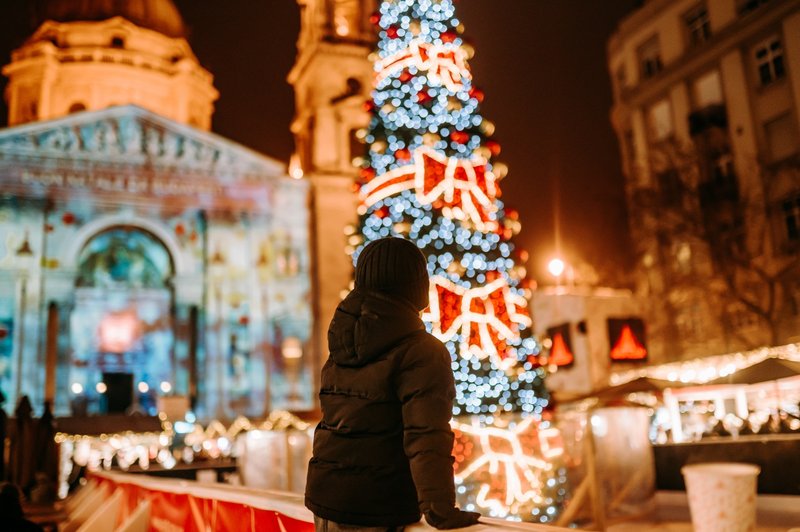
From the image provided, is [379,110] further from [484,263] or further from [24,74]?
[24,74]

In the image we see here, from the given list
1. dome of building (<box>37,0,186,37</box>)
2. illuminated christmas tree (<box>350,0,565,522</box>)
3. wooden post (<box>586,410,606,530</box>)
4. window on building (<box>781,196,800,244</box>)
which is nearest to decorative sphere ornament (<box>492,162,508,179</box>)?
illuminated christmas tree (<box>350,0,565,522</box>)

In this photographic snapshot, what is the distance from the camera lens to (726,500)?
2629 millimetres

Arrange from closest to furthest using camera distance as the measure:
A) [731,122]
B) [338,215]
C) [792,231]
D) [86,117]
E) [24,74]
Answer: [792,231] → [731,122] → [86,117] → [338,215] → [24,74]

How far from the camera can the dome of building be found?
44344mm

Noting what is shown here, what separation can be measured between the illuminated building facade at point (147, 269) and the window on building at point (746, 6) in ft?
67.4

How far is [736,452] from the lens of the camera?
1276 cm

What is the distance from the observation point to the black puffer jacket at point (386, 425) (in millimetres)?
2773

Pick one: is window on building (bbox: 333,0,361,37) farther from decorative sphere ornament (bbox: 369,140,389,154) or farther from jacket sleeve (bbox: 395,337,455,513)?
jacket sleeve (bbox: 395,337,455,513)

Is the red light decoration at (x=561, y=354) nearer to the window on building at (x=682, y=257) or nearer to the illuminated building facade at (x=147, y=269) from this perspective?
the window on building at (x=682, y=257)

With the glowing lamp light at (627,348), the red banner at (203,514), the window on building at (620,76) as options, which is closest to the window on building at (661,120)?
the window on building at (620,76)

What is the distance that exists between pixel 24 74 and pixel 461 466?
38661mm

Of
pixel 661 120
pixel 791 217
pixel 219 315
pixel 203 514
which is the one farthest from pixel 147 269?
pixel 203 514

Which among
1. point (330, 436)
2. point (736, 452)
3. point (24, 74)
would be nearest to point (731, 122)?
point (736, 452)

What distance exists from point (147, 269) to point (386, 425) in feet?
109
